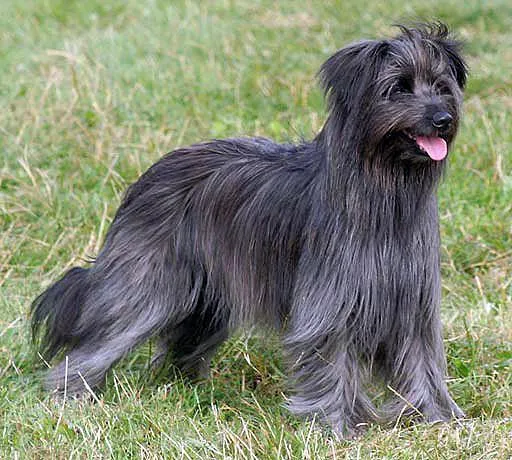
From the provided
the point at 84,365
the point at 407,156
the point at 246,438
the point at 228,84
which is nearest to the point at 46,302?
the point at 84,365

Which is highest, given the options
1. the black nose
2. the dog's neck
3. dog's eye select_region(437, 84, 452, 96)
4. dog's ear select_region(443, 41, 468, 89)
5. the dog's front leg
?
dog's ear select_region(443, 41, 468, 89)

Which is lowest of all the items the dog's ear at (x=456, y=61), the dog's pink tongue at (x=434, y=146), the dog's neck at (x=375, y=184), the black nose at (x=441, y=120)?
the dog's neck at (x=375, y=184)

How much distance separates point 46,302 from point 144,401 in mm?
831

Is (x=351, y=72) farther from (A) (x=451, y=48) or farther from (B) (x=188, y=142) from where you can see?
(B) (x=188, y=142)

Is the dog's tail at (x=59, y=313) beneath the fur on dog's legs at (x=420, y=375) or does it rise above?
beneath

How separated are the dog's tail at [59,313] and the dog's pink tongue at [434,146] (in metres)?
1.99

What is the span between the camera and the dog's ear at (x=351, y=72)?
4617mm

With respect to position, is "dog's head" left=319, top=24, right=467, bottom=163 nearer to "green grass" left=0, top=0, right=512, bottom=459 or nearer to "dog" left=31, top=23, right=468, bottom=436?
"dog" left=31, top=23, right=468, bottom=436

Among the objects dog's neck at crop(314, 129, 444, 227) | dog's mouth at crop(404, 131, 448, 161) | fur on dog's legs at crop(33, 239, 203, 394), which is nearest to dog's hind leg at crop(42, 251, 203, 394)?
fur on dog's legs at crop(33, 239, 203, 394)

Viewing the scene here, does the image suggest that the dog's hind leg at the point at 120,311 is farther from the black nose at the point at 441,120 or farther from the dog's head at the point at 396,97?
the black nose at the point at 441,120

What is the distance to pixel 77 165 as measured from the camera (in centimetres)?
841

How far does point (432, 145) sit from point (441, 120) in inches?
4.2

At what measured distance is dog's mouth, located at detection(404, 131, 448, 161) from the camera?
15.0 feet

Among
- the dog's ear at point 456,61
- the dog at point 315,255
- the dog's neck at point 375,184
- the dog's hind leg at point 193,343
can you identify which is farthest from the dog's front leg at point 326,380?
the dog's ear at point 456,61
